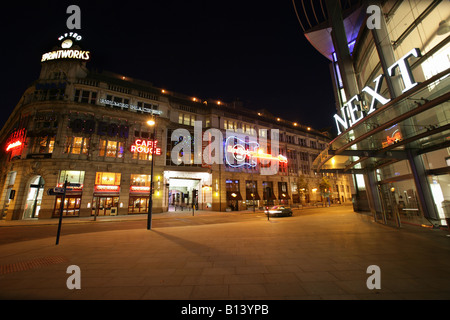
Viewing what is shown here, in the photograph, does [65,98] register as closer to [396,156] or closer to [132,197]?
[132,197]

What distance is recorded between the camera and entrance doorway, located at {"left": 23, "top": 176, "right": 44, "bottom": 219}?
2572 centimetres

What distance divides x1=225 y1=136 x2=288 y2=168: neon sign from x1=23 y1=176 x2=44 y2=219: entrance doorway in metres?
31.1

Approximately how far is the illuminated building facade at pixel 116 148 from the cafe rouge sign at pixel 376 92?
1918 cm

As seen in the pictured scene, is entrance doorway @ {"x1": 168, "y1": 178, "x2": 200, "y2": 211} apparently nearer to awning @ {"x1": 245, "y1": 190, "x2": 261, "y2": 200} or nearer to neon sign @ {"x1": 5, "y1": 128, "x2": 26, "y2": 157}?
awning @ {"x1": 245, "y1": 190, "x2": 261, "y2": 200}

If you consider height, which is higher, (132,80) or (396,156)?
(132,80)

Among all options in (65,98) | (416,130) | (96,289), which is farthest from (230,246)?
(65,98)

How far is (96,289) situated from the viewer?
450 cm

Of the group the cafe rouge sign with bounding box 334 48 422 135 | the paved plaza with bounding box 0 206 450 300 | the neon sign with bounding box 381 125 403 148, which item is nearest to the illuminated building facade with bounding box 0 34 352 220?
the paved plaza with bounding box 0 206 450 300

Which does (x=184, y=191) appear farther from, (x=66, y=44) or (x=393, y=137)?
(x=393, y=137)

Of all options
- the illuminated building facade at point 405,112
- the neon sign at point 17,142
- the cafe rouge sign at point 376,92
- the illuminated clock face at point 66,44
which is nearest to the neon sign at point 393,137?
the illuminated building facade at point 405,112

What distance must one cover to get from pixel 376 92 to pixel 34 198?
41.1 meters

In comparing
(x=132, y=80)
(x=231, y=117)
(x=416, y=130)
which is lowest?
(x=416, y=130)

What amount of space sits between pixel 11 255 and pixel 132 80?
121ft
